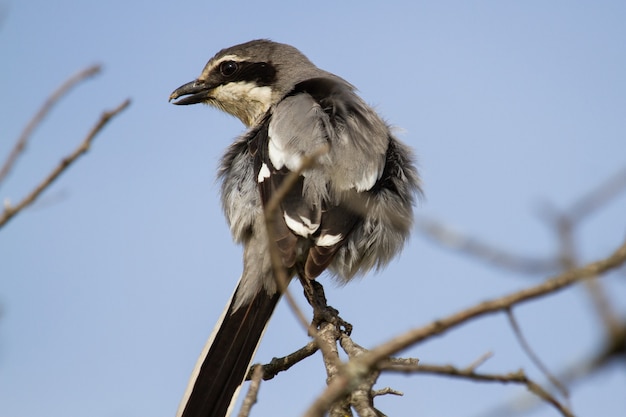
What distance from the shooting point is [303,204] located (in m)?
3.38

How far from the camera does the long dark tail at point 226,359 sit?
3.03 m

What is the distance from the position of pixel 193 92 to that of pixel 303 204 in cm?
182

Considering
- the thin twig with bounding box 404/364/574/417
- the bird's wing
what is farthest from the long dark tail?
the thin twig with bounding box 404/364/574/417

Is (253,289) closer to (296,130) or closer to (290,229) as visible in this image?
(290,229)

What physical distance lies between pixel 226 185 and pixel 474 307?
2885 mm

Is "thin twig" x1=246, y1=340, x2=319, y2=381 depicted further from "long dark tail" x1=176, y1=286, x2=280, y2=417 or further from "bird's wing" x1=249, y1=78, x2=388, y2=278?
"bird's wing" x1=249, y1=78, x2=388, y2=278

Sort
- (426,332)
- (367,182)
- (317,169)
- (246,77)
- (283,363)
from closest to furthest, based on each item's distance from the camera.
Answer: (426,332), (283,363), (317,169), (367,182), (246,77)

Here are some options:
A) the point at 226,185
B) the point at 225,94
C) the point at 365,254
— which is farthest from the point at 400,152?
the point at 225,94

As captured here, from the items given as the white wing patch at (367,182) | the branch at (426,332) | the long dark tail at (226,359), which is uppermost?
the white wing patch at (367,182)

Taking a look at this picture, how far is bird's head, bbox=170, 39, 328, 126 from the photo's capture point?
473 cm

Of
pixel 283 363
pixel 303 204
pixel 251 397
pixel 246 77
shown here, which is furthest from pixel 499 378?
pixel 246 77

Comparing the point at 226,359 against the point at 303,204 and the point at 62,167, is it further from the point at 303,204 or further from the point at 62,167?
the point at 62,167

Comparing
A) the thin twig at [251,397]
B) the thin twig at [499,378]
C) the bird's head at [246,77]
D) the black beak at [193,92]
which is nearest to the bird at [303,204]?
the bird's head at [246,77]

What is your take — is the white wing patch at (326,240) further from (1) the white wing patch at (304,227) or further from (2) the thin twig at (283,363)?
(2) the thin twig at (283,363)
